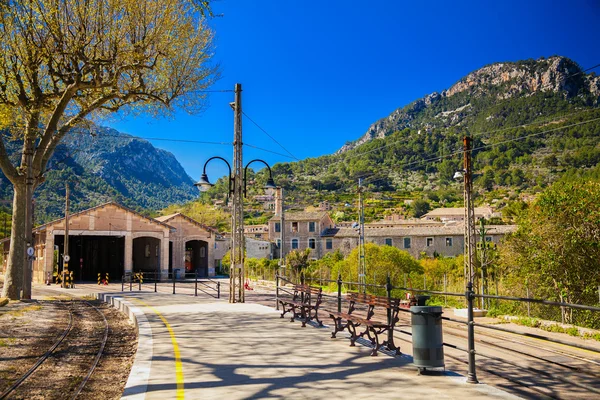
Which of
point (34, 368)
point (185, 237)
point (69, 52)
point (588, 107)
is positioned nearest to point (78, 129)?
point (69, 52)

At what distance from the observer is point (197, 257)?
197ft

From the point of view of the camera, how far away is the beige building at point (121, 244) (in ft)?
152

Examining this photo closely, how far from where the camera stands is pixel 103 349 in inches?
436

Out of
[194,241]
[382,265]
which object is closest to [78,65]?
[382,265]

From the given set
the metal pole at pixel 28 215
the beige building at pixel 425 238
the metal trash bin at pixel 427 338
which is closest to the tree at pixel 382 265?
the metal pole at pixel 28 215

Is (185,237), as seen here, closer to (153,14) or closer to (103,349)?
(153,14)

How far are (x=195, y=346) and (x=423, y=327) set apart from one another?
4.46 metres

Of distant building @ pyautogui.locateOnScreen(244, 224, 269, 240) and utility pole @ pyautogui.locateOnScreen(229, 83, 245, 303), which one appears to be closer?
utility pole @ pyautogui.locateOnScreen(229, 83, 245, 303)

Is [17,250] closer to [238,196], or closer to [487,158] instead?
[238,196]

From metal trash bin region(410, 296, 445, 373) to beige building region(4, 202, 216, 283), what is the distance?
3775 cm

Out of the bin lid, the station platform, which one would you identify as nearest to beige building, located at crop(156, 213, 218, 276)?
the station platform

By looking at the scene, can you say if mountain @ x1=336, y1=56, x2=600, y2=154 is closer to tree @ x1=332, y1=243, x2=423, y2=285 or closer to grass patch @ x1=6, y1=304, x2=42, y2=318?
tree @ x1=332, y1=243, x2=423, y2=285

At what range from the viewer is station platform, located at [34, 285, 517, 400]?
6.07m

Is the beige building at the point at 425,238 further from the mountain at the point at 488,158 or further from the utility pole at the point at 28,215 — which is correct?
the utility pole at the point at 28,215
